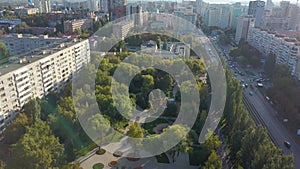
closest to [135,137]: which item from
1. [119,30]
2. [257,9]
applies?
[119,30]

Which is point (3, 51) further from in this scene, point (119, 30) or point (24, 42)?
point (119, 30)

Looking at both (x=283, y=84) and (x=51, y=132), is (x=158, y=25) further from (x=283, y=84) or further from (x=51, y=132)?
(x=51, y=132)

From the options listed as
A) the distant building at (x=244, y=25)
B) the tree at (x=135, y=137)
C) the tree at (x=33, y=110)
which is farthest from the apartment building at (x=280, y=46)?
the tree at (x=33, y=110)

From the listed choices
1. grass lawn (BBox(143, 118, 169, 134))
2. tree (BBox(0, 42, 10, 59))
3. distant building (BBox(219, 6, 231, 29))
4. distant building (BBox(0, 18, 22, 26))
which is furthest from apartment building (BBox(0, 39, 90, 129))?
distant building (BBox(219, 6, 231, 29))

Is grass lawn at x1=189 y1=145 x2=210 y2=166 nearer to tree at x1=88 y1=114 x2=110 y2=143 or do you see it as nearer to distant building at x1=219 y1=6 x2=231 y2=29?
tree at x1=88 y1=114 x2=110 y2=143

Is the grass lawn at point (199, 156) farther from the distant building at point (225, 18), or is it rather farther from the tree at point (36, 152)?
the distant building at point (225, 18)
